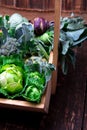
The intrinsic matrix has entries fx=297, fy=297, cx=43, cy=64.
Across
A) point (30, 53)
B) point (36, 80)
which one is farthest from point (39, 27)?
point (36, 80)

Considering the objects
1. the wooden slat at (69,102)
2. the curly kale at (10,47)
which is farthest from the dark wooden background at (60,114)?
the curly kale at (10,47)

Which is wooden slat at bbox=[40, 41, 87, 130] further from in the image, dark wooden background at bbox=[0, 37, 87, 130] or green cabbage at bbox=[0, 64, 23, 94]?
green cabbage at bbox=[0, 64, 23, 94]

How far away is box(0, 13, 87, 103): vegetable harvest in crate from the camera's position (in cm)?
75

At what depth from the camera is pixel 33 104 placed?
73 cm

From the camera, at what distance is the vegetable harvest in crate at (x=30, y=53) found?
0.75 metres

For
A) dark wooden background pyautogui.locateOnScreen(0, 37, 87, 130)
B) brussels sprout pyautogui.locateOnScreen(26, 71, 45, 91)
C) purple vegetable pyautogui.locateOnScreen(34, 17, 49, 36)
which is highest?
purple vegetable pyautogui.locateOnScreen(34, 17, 49, 36)

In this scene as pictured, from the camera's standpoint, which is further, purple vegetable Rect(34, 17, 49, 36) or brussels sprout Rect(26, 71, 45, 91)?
purple vegetable Rect(34, 17, 49, 36)

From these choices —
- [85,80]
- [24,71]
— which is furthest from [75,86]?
[24,71]

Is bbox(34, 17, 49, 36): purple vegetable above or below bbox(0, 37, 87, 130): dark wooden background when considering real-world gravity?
above

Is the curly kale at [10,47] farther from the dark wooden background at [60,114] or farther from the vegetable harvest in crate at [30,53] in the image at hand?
the dark wooden background at [60,114]

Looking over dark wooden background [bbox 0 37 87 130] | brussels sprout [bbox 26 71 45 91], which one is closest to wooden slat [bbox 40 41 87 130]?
dark wooden background [bbox 0 37 87 130]

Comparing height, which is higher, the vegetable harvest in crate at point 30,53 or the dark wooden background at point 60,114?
the vegetable harvest in crate at point 30,53

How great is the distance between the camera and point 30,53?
34.9 inches

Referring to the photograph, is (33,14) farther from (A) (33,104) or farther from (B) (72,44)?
(A) (33,104)
